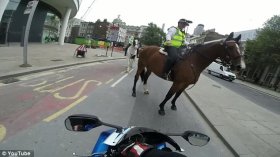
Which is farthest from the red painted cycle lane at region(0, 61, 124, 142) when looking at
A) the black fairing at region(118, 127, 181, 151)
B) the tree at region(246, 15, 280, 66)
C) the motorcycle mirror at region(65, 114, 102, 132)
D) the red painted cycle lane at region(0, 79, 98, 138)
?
the tree at region(246, 15, 280, 66)

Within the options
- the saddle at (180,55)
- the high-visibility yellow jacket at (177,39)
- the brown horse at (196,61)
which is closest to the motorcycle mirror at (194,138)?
the brown horse at (196,61)

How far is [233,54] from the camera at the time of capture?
7.17 metres

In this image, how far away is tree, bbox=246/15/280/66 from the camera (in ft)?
142

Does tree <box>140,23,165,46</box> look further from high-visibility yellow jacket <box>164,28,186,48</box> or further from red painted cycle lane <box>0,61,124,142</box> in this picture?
high-visibility yellow jacket <box>164,28,186,48</box>

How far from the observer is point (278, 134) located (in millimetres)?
8016

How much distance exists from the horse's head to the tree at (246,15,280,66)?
39.3 m

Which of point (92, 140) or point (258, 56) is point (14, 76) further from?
point (258, 56)

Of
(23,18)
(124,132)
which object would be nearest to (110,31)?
(23,18)

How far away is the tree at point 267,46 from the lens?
43406mm

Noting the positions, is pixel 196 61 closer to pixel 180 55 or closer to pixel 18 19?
pixel 180 55

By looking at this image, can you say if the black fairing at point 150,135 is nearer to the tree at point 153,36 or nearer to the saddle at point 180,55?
the saddle at point 180,55

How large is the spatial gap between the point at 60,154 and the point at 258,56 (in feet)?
161

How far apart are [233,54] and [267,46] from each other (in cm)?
4121

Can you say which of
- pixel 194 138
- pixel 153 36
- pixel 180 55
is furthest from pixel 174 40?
pixel 153 36
